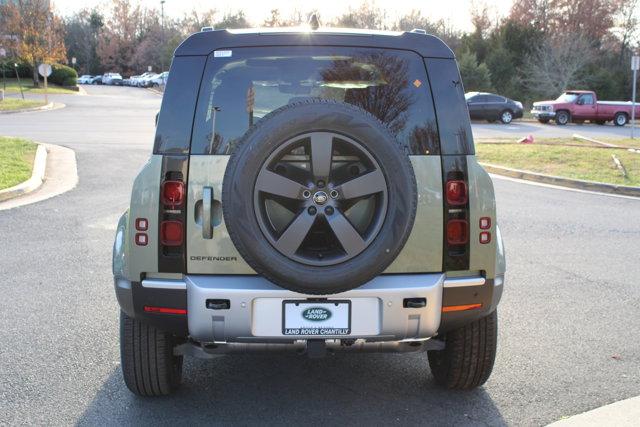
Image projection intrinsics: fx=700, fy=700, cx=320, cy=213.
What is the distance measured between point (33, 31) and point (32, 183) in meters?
46.8

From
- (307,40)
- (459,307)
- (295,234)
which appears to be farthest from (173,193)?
(459,307)

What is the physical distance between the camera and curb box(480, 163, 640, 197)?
43.1 ft

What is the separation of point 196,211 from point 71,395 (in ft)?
4.65

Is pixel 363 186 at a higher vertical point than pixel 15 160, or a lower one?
higher

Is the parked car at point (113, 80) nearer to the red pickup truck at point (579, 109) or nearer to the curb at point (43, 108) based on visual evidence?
the curb at point (43, 108)

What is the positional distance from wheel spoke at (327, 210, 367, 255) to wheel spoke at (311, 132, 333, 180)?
0.19m

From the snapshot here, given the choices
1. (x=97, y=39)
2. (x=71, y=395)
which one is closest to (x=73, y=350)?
(x=71, y=395)

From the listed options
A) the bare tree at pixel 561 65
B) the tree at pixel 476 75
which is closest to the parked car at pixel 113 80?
the tree at pixel 476 75

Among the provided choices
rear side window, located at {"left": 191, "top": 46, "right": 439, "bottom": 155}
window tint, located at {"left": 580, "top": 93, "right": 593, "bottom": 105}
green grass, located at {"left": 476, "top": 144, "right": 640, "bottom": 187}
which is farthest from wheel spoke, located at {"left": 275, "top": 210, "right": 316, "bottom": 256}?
window tint, located at {"left": 580, "top": 93, "right": 593, "bottom": 105}

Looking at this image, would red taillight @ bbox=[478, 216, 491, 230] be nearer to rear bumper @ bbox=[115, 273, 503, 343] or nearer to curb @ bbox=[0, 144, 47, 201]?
rear bumper @ bbox=[115, 273, 503, 343]

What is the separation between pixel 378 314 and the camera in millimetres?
3375

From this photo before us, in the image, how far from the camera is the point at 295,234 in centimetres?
312

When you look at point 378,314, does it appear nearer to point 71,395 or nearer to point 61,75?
point 71,395

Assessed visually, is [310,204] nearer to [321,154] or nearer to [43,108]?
[321,154]
